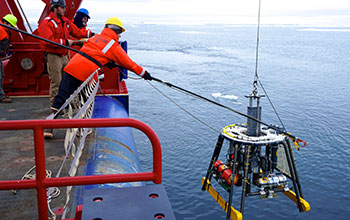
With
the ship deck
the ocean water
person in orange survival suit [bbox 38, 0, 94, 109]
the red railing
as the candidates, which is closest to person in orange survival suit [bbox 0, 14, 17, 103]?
the ship deck

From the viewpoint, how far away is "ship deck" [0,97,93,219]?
3854mm

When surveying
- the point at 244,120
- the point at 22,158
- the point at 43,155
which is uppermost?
the point at 43,155

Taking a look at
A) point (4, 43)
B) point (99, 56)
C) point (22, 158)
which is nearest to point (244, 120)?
point (4, 43)

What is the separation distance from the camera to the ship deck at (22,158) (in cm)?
385

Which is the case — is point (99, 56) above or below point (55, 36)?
below

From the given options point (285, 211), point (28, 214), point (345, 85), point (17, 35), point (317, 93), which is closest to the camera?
point (28, 214)

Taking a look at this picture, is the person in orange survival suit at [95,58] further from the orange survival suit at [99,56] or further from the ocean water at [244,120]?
the ocean water at [244,120]

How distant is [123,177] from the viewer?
2.32m

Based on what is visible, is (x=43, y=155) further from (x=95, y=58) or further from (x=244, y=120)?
(x=244, y=120)

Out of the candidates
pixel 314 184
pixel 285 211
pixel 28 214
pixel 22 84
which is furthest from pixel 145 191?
pixel 314 184

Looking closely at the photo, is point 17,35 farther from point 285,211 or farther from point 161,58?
point 161,58

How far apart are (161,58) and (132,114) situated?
89.1 feet

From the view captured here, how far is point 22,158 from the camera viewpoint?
5.36m

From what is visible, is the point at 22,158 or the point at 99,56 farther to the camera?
the point at 99,56
